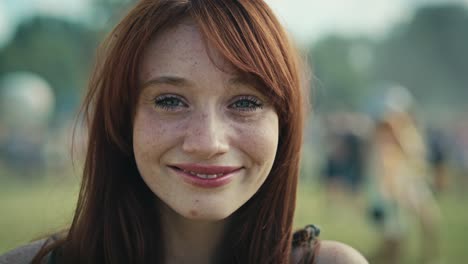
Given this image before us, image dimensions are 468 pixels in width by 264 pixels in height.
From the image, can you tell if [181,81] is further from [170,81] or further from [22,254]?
[22,254]

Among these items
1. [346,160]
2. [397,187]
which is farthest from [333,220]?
[397,187]

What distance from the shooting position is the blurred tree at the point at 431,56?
135 feet

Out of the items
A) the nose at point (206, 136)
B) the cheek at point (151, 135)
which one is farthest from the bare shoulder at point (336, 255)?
the cheek at point (151, 135)

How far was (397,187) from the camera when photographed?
7.07 meters

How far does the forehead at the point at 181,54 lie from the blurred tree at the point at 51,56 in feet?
113

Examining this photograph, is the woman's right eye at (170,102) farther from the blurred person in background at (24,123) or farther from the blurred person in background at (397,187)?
the blurred person in background at (24,123)

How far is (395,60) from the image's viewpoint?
144ft

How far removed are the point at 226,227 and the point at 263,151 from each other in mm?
383

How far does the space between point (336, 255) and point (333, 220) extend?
8710mm

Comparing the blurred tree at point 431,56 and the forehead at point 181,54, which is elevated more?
the blurred tree at point 431,56

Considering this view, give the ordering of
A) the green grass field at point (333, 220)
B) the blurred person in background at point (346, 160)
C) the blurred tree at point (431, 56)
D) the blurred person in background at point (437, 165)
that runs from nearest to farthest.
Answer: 1. the green grass field at point (333, 220)
2. the blurred person in background at point (346, 160)
3. the blurred person in background at point (437, 165)
4. the blurred tree at point (431, 56)

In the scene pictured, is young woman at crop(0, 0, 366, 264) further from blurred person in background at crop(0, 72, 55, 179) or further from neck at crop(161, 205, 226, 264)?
blurred person in background at crop(0, 72, 55, 179)

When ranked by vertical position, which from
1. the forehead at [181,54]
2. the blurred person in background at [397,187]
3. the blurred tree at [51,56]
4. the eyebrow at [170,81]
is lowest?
the blurred person in background at [397,187]

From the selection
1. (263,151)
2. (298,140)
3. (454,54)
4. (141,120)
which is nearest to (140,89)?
(141,120)
